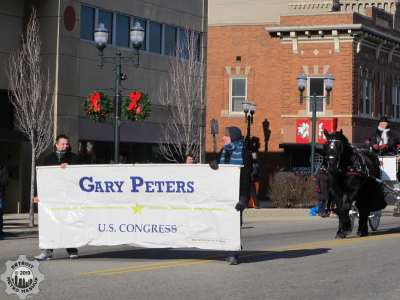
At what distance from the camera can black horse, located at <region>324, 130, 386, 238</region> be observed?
1812cm

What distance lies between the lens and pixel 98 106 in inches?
1089

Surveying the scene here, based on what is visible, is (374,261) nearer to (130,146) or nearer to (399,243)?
(399,243)

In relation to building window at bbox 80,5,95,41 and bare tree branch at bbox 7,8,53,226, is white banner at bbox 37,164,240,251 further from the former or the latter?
building window at bbox 80,5,95,41

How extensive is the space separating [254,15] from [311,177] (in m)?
20.7

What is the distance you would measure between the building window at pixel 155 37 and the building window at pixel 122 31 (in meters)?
1.54

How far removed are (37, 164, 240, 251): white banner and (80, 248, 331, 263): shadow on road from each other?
0.86m

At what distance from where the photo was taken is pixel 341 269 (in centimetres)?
1368

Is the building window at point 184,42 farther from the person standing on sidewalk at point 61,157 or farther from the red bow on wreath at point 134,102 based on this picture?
the person standing on sidewalk at point 61,157

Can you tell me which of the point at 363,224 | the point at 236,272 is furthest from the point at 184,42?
the point at 236,272

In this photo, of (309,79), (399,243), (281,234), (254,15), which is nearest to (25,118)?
(281,234)

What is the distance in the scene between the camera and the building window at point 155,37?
37.0 metres

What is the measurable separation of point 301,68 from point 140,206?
35.8 meters

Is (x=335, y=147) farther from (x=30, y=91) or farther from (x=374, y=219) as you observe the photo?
(x=30, y=91)

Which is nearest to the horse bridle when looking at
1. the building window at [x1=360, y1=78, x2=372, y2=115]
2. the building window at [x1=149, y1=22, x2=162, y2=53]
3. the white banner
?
the white banner
